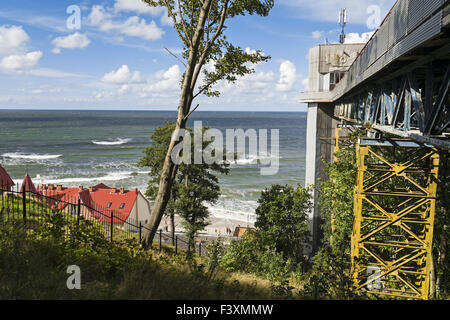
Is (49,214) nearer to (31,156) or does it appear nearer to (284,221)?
(284,221)

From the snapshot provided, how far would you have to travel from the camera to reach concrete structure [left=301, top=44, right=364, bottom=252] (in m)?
26.9

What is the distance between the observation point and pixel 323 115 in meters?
27.1

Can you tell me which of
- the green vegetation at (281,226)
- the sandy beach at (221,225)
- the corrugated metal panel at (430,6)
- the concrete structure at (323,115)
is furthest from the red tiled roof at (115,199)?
the corrugated metal panel at (430,6)

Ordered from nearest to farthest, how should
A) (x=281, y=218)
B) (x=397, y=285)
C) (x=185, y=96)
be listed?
(x=185, y=96)
(x=397, y=285)
(x=281, y=218)

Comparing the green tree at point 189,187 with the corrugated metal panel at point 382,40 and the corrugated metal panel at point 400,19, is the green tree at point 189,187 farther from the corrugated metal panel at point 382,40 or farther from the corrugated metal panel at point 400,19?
the corrugated metal panel at point 400,19

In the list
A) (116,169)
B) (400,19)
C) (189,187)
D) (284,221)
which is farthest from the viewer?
(116,169)

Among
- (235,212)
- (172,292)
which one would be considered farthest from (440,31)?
(235,212)

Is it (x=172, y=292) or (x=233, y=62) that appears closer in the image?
(x=172, y=292)

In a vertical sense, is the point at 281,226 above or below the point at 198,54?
below

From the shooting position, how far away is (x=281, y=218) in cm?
2047

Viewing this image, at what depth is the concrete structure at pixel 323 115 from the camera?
2686 centimetres

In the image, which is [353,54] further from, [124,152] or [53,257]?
[124,152]

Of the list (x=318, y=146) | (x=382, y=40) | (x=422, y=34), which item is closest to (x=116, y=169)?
(x=318, y=146)
